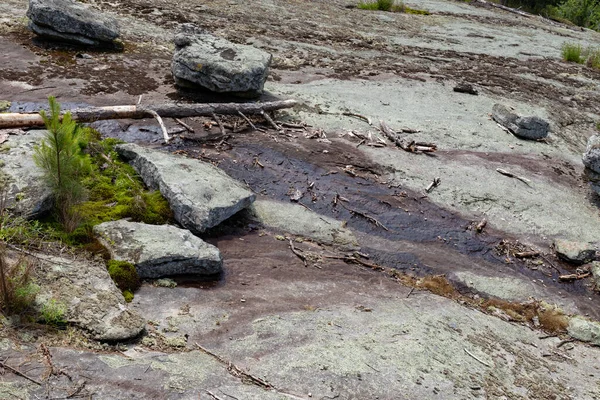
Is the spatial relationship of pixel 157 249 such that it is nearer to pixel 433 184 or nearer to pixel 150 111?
pixel 150 111

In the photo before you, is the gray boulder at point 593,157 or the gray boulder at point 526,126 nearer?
the gray boulder at point 593,157

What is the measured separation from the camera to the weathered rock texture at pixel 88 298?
539 cm

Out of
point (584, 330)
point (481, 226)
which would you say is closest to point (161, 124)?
point (481, 226)

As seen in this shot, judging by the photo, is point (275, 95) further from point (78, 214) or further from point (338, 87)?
point (78, 214)

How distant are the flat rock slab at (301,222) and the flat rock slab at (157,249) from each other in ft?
6.06

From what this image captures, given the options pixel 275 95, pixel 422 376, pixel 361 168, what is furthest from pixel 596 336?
pixel 275 95

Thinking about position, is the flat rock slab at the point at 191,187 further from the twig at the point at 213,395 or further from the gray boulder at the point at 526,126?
the gray boulder at the point at 526,126

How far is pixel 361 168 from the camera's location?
35.9 ft

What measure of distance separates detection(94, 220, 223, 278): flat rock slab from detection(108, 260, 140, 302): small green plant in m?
0.13

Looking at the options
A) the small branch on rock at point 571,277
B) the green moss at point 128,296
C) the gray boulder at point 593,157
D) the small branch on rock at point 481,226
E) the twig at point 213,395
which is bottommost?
the small branch on rock at point 571,277

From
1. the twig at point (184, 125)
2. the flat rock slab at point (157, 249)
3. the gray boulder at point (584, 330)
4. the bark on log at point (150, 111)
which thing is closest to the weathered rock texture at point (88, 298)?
the flat rock slab at point (157, 249)

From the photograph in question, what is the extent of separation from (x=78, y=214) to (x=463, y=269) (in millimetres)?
6075

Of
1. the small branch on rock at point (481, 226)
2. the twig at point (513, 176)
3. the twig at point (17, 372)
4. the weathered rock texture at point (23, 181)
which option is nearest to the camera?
the twig at point (17, 372)

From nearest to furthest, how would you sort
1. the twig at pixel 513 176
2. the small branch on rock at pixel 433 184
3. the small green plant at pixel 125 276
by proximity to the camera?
the small green plant at pixel 125 276
the small branch on rock at pixel 433 184
the twig at pixel 513 176
